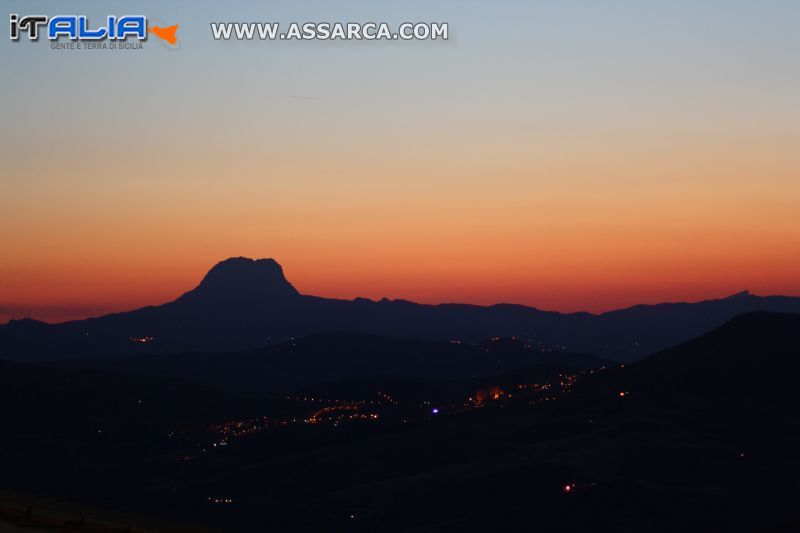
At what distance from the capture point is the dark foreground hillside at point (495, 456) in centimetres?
10475

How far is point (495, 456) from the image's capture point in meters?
138

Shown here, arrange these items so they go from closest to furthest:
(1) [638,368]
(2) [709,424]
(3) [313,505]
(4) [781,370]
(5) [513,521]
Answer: (5) [513,521], (3) [313,505], (2) [709,424], (4) [781,370], (1) [638,368]

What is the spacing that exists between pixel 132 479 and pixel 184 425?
43.3 metres

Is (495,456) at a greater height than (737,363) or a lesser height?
lesser

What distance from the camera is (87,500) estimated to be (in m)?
125

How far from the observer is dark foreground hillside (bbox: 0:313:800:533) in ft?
344

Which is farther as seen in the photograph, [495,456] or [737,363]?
[737,363]

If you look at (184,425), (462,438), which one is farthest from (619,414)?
(184,425)

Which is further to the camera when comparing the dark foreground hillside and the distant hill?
the distant hill

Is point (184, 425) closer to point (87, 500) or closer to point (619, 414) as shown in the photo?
point (87, 500)

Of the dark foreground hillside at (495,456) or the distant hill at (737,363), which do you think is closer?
the dark foreground hillside at (495,456)

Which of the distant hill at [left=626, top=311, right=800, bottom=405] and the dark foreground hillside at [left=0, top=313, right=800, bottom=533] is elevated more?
the distant hill at [left=626, top=311, right=800, bottom=405]

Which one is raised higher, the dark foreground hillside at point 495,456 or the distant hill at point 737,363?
the distant hill at point 737,363

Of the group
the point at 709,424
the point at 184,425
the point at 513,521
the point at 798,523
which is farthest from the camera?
the point at 184,425
